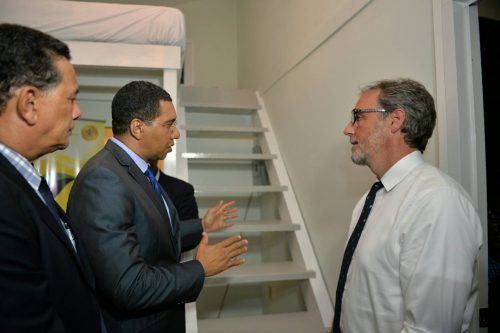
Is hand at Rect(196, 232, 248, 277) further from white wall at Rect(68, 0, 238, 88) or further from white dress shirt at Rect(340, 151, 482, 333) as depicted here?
white wall at Rect(68, 0, 238, 88)

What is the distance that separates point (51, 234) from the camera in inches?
27.7

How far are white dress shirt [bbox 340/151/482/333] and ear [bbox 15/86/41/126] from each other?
0.95 m

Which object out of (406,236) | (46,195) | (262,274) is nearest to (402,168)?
(406,236)

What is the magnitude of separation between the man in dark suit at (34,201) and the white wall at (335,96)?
126 cm

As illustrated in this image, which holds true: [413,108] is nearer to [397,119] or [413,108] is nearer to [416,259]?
[397,119]

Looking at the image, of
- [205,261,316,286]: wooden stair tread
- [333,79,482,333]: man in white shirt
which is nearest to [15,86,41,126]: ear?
[333,79,482,333]: man in white shirt

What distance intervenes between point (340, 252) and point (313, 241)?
0.40 meters

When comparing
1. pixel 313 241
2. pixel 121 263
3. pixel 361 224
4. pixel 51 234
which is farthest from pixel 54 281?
pixel 313 241

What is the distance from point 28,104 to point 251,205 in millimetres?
3053

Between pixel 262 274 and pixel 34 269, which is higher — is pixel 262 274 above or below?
below

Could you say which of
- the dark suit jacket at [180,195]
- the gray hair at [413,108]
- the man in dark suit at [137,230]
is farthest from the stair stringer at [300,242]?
the gray hair at [413,108]

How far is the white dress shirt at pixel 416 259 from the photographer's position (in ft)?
3.00

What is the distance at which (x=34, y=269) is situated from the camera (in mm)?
635

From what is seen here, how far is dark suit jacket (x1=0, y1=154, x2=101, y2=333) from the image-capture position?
60 centimetres
